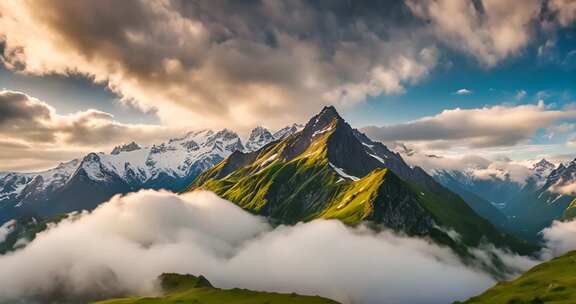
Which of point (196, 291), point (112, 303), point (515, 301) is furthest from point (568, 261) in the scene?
point (112, 303)

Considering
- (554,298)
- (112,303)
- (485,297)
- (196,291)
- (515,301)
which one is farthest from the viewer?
(196,291)

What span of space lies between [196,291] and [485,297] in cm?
10019

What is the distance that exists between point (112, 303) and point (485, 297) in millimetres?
122375

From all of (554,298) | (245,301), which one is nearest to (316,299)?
(245,301)

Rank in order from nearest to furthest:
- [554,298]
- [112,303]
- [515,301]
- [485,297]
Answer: [554,298] → [515,301] → [485,297] → [112,303]

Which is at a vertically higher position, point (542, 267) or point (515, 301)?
point (542, 267)

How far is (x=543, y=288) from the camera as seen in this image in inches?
5492

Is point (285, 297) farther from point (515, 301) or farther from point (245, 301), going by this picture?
point (515, 301)

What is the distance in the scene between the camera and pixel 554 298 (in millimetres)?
119250

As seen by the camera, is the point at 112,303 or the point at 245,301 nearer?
the point at 245,301

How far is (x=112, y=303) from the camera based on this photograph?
16750cm

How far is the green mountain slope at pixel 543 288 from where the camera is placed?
121981mm

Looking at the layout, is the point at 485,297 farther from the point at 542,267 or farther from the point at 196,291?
the point at 196,291

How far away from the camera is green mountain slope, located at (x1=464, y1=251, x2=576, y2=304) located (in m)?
122
